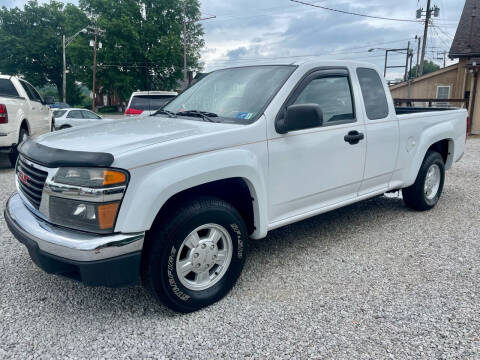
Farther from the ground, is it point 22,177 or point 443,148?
point 22,177

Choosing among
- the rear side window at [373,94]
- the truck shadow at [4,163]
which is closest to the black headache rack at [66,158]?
the rear side window at [373,94]

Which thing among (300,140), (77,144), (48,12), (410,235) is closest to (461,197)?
(410,235)

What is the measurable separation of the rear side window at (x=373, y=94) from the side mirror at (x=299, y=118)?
1248 millimetres

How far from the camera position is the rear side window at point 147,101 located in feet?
35.5

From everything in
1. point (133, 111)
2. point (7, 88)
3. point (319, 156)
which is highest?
point (7, 88)

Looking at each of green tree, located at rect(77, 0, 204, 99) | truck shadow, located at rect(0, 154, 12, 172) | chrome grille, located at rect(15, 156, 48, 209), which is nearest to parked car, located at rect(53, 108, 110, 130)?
truck shadow, located at rect(0, 154, 12, 172)

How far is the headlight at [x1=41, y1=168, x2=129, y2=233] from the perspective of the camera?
2.43m

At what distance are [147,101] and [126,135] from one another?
8.53 metres

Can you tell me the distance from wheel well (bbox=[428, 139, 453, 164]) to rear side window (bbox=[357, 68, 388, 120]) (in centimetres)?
144

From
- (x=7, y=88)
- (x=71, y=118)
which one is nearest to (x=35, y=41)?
(x=71, y=118)

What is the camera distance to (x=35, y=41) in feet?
176

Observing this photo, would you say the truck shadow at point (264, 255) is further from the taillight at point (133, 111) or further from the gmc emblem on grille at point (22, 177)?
the taillight at point (133, 111)

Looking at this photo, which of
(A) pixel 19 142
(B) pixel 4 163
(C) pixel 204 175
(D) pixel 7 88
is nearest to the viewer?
(C) pixel 204 175

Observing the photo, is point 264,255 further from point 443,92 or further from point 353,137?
point 443,92
